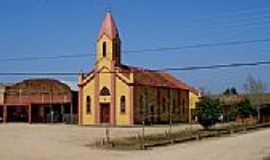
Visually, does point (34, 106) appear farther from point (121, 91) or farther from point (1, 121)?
point (121, 91)

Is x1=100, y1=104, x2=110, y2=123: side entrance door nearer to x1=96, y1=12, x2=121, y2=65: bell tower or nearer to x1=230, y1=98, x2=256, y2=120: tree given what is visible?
x1=96, y1=12, x2=121, y2=65: bell tower

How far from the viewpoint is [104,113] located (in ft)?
219

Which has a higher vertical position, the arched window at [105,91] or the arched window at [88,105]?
the arched window at [105,91]

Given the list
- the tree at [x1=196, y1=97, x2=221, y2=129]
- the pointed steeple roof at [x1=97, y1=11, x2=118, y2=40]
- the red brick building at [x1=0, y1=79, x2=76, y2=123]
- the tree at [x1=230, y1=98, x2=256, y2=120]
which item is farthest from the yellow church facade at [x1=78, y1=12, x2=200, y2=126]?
the tree at [x1=196, y1=97, x2=221, y2=129]

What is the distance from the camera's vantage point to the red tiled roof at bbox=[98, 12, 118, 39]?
2657 inches

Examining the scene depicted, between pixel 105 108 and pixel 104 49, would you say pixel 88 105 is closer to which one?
pixel 105 108

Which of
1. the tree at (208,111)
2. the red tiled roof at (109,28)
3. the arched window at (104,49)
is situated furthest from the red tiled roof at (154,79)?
the tree at (208,111)

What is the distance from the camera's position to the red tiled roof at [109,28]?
67500 mm

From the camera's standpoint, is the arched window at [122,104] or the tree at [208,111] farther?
the arched window at [122,104]

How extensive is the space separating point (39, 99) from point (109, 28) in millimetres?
14681

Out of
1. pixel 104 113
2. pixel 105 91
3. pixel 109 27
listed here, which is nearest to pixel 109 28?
pixel 109 27

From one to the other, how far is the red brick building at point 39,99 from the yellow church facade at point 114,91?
5084mm

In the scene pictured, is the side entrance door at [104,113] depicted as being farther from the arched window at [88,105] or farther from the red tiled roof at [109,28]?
the red tiled roof at [109,28]

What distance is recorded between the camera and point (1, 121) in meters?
76.4
